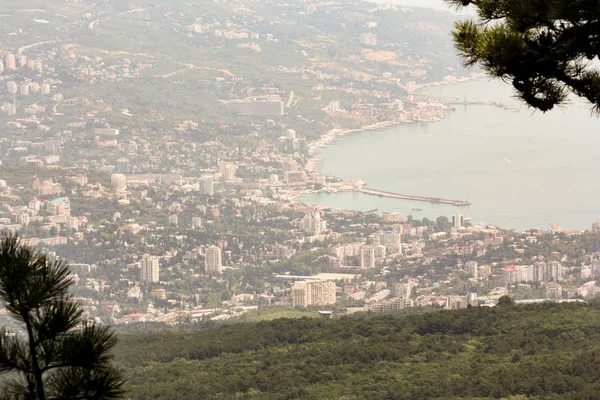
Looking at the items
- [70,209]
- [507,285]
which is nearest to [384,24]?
[70,209]

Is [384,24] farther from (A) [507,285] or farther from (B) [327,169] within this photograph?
(A) [507,285]

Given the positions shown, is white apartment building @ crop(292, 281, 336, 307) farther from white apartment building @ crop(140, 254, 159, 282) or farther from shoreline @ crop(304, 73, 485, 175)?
shoreline @ crop(304, 73, 485, 175)

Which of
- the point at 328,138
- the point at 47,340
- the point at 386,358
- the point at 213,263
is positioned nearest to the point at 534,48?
the point at 47,340

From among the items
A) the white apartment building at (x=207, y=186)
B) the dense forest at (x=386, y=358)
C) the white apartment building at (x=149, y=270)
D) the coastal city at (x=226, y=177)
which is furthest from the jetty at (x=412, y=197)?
the dense forest at (x=386, y=358)

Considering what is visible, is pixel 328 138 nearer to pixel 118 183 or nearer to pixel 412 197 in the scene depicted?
pixel 412 197

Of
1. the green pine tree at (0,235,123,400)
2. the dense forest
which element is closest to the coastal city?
the green pine tree at (0,235,123,400)

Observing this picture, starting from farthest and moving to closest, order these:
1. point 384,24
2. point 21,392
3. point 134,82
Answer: point 384,24, point 134,82, point 21,392
